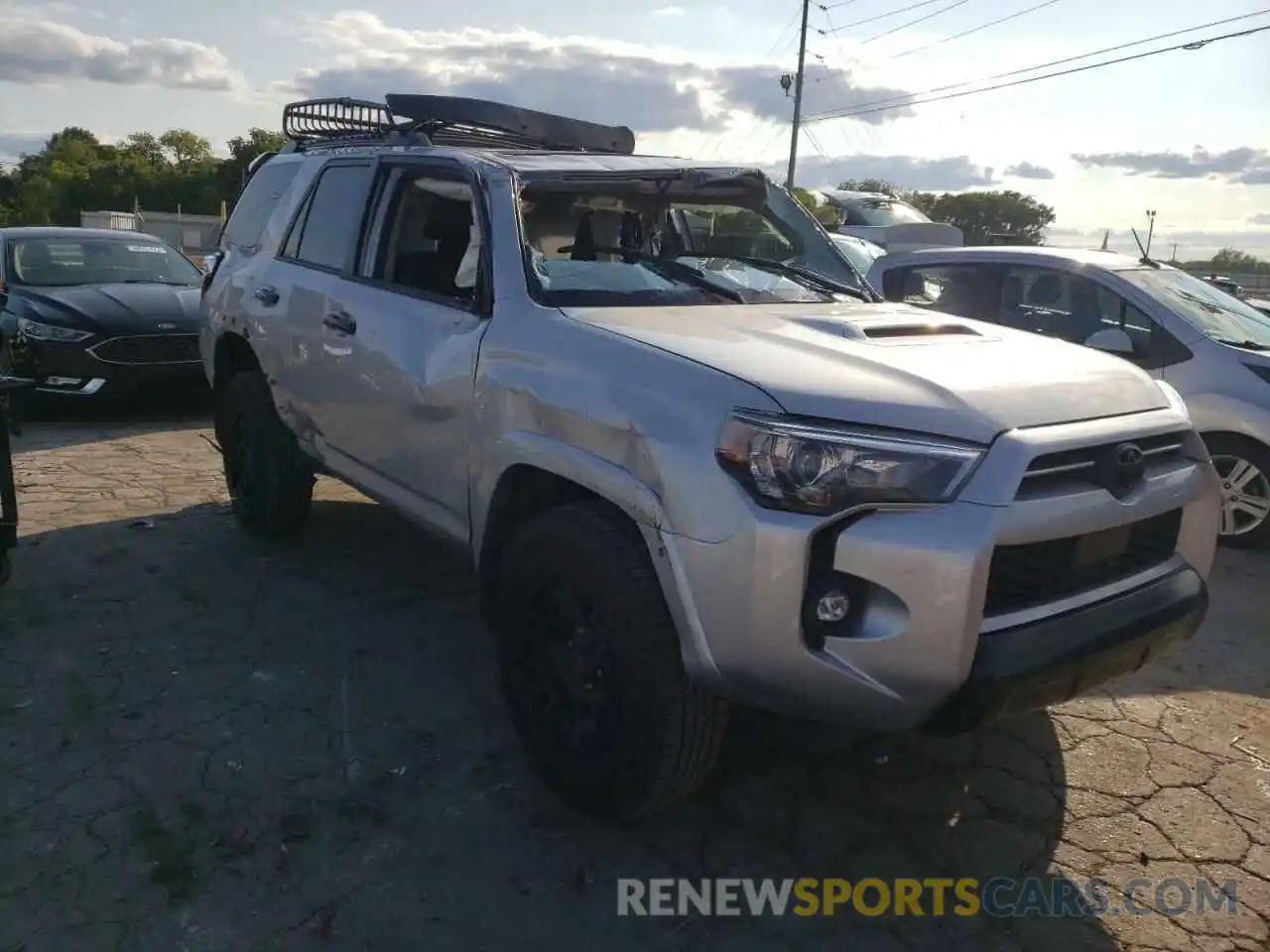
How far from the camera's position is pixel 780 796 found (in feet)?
10.4

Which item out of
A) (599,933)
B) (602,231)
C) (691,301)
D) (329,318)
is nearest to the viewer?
(599,933)

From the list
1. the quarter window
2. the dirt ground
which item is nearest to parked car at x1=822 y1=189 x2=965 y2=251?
the quarter window

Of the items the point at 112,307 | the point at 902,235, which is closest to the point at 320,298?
the point at 112,307

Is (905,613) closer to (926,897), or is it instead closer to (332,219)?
(926,897)

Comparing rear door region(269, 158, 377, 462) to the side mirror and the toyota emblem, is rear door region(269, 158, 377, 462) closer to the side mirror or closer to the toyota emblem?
the toyota emblem

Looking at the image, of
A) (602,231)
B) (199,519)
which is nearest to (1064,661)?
(602,231)

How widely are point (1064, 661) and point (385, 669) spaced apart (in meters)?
2.45

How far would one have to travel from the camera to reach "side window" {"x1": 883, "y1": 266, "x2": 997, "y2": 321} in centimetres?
645

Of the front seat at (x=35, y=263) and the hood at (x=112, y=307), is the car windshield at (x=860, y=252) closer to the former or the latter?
the hood at (x=112, y=307)

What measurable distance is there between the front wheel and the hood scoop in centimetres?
309

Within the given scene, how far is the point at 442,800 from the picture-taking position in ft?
10.1

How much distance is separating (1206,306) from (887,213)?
11.5 metres

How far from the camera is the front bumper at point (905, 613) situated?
7.54ft

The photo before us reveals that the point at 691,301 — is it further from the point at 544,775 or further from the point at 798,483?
the point at 544,775
